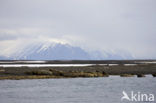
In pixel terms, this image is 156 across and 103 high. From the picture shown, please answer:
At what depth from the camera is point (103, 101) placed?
44875 millimetres

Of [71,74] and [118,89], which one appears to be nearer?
[118,89]

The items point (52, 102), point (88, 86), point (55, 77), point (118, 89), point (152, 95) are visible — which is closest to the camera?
point (52, 102)

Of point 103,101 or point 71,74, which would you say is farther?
point 71,74

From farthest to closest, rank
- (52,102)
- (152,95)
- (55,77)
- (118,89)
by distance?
(55,77), (118,89), (152,95), (52,102)

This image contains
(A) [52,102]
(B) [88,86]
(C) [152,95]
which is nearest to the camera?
(A) [52,102]

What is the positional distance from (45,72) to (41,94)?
97.3 ft

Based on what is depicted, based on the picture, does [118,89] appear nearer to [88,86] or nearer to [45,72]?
[88,86]

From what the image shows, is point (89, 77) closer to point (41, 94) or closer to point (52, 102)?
point (41, 94)

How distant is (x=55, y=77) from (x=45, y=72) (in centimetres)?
429

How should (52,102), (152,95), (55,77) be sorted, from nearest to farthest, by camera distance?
(52,102), (152,95), (55,77)

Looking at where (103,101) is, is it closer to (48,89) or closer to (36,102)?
(36,102)

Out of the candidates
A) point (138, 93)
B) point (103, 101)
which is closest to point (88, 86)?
point (138, 93)

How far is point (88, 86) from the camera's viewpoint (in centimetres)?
6156

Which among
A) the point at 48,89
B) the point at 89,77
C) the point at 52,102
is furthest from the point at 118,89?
the point at 89,77
